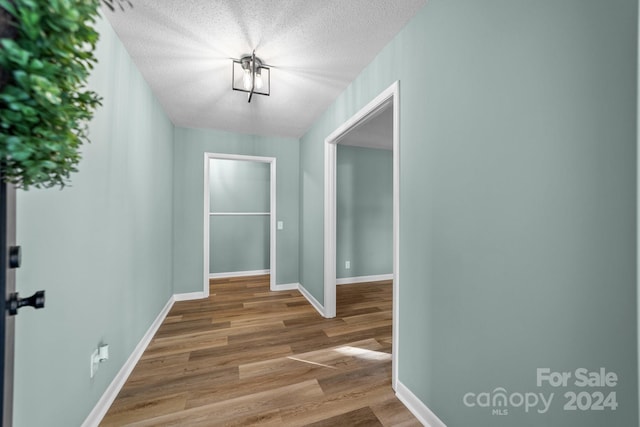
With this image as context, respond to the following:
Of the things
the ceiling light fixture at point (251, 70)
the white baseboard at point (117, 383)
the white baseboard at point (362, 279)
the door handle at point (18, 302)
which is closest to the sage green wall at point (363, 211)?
the white baseboard at point (362, 279)

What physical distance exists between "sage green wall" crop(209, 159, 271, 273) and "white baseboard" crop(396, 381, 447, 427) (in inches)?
144

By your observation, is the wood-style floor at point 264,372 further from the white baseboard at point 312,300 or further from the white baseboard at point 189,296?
the white baseboard at point 189,296

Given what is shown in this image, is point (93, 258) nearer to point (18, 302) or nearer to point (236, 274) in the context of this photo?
point (18, 302)

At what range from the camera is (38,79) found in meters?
0.46

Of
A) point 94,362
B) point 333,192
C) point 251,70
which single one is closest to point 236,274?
point 333,192

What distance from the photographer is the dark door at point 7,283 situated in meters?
0.58

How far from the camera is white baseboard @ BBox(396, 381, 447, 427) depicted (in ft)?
4.34

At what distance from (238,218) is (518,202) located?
4.48 meters

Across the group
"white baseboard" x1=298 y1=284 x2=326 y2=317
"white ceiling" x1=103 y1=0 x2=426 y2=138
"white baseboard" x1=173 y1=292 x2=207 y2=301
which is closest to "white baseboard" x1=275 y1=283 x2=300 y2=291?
"white baseboard" x1=298 y1=284 x2=326 y2=317

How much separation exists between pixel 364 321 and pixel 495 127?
231cm

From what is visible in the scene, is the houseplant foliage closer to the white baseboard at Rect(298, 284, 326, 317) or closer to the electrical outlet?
the electrical outlet

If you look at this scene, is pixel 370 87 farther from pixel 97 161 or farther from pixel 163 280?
pixel 163 280

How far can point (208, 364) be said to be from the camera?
6.27ft

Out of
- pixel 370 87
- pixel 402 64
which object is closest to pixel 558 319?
pixel 402 64
